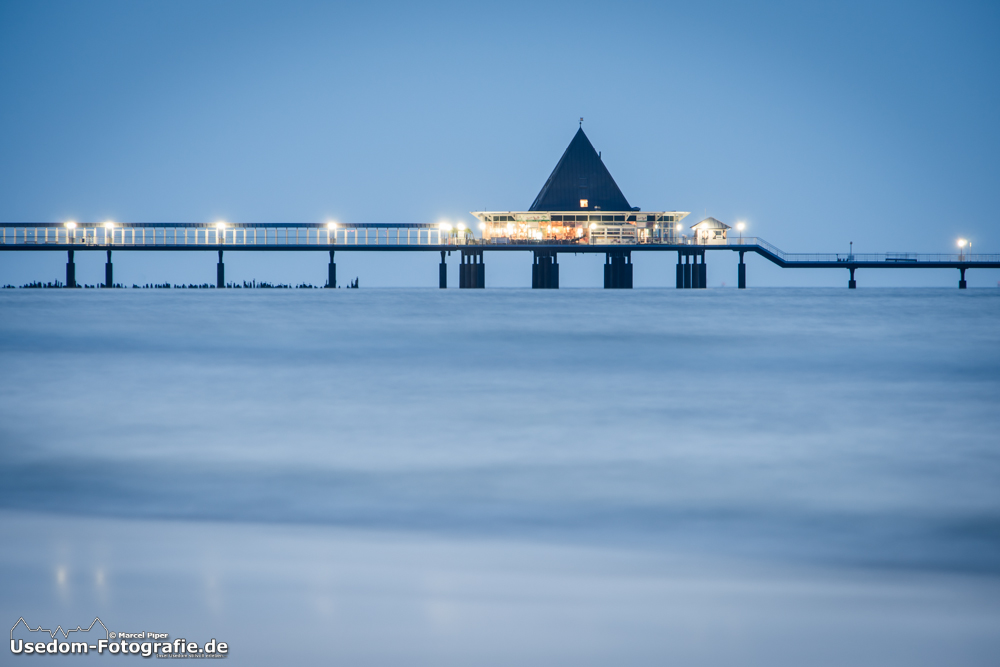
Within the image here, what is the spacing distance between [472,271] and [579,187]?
1220cm

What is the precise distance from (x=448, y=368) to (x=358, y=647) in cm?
1100

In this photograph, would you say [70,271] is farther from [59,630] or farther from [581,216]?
[59,630]

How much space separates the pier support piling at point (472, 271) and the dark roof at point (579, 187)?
7.23 meters

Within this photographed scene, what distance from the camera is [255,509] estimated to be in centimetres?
500

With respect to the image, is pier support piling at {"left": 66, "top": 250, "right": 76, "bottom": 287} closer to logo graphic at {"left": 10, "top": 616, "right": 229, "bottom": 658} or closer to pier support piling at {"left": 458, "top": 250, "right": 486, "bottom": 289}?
pier support piling at {"left": 458, "top": 250, "right": 486, "bottom": 289}

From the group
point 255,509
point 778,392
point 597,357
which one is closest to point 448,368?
point 597,357

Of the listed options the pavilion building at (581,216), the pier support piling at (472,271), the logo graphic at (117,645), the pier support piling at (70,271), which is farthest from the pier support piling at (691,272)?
the logo graphic at (117,645)

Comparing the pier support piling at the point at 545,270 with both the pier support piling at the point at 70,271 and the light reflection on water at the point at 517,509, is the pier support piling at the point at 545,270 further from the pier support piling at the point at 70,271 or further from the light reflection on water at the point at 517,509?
the light reflection on water at the point at 517,509

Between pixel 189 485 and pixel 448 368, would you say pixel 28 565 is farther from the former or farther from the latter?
pixel 448 368

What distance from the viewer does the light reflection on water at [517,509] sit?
3.13m

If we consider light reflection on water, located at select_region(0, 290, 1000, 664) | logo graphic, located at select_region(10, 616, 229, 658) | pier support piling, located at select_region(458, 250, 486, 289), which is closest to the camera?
logo graphic, located at select_region(10, 616, 229, 658)

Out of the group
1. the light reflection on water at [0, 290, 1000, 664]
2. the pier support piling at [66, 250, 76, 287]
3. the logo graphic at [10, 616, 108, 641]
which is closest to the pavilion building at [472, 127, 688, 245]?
the pier support piling at [66, 250, 76, 287]

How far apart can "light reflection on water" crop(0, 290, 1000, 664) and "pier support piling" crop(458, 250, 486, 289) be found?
44.6 metres

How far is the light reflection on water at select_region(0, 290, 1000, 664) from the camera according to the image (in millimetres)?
3135
